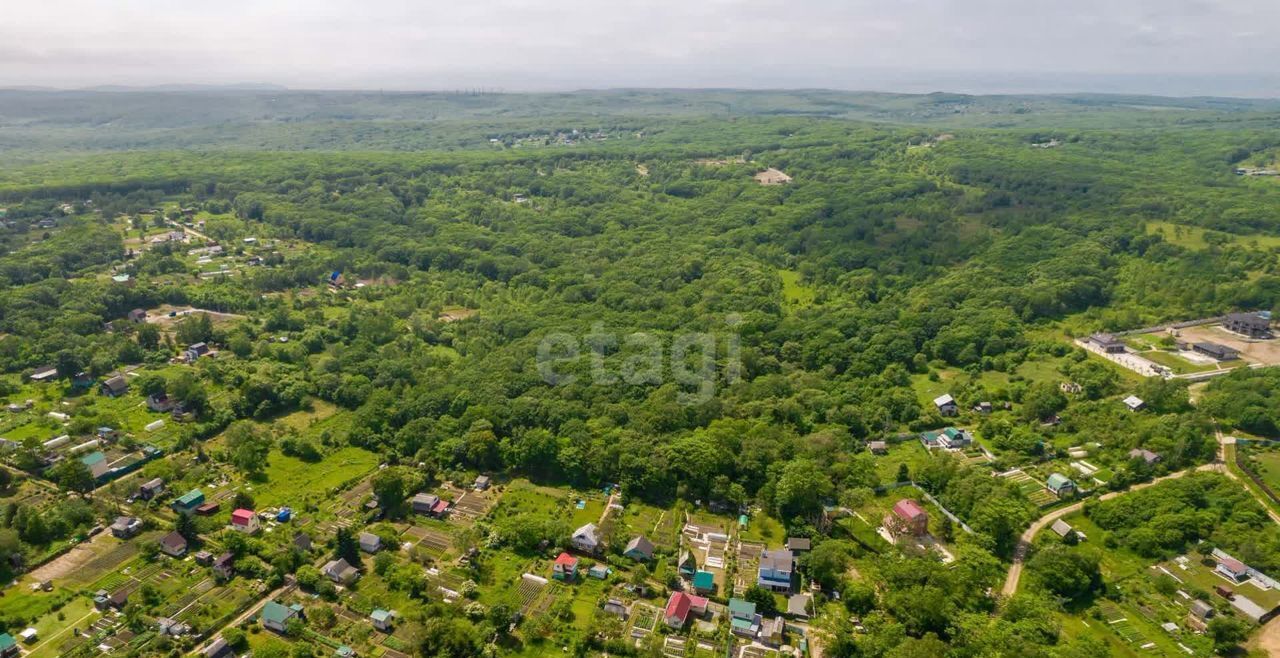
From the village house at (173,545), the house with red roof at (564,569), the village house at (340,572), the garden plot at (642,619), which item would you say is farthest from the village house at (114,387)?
the garden plot at (642,619)

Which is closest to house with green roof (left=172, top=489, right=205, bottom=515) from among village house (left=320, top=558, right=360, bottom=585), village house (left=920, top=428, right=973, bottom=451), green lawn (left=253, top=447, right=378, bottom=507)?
green lawn (left=253, top=447, right=378, bottom=507)

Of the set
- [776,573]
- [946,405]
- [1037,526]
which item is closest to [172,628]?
[776,573]

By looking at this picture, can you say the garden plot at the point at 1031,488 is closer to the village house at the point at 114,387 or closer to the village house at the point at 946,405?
the village house at the point at 946,405

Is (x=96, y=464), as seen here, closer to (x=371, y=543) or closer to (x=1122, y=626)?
(x=371, y=543)

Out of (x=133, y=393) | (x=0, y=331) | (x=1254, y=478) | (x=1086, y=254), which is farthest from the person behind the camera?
(x=1086, y=254)

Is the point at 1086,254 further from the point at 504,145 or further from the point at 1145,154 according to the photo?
the point at 504,145

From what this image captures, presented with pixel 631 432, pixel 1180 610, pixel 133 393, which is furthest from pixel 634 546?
pixel 133 393

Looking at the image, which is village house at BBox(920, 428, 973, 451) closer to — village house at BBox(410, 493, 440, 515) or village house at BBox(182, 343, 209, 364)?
village house at BBox(410, 493, 440, 515)
